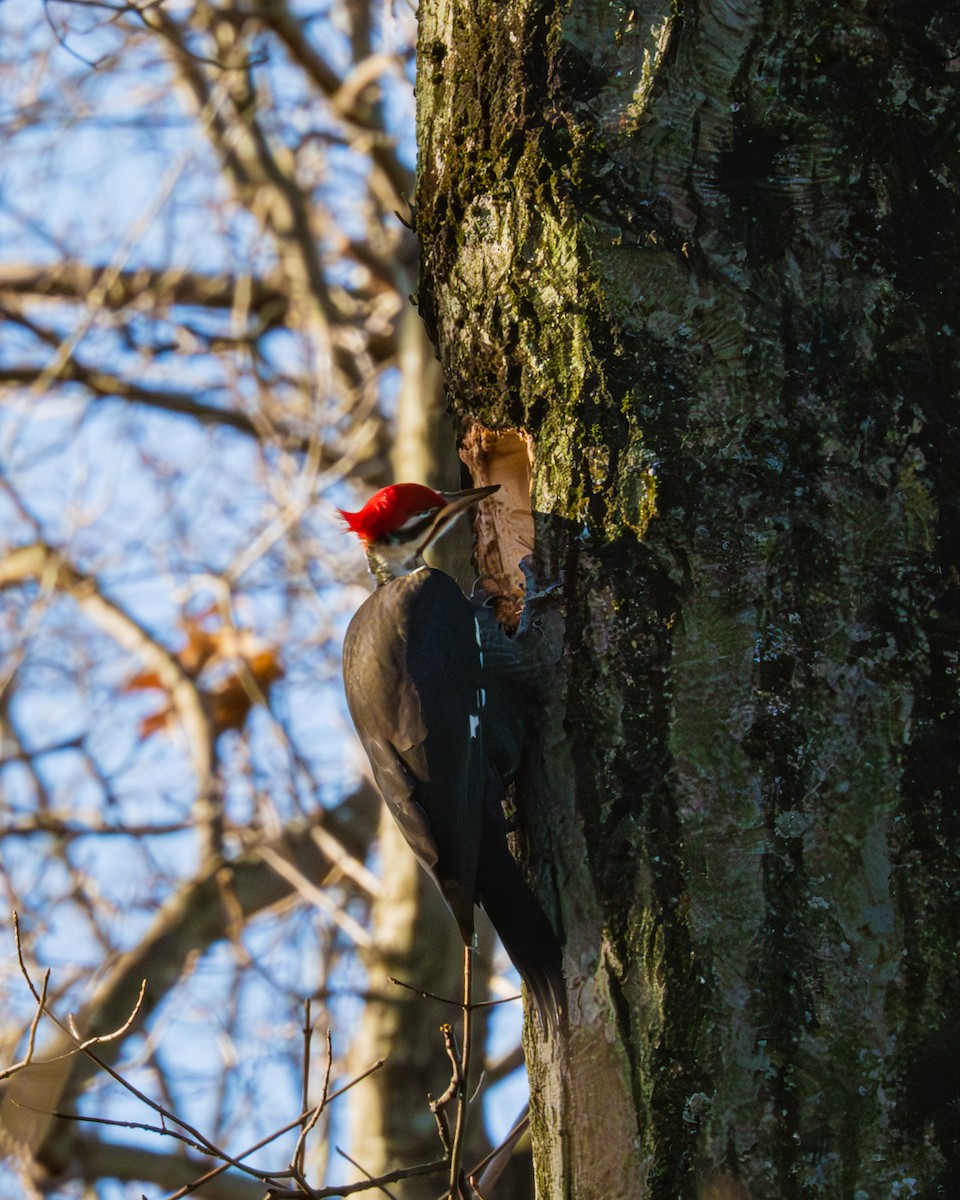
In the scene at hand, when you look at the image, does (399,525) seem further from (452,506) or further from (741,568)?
(741,568)

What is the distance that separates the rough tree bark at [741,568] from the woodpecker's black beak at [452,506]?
427 millimetres

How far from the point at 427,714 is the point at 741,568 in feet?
2.83

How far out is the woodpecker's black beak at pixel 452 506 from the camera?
278 cm

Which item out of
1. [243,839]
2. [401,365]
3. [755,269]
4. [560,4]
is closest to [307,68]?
[401,365]

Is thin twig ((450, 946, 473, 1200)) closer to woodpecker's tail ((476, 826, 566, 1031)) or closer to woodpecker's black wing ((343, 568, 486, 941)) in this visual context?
woodpecker's tail ((476, 826, 566, 1031))

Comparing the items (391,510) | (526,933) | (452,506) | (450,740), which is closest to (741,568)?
(526,933)

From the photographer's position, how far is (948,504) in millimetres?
1878

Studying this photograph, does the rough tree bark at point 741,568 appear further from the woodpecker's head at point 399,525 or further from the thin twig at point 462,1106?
the woodpecker's head at point 399,525

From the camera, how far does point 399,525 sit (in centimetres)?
323

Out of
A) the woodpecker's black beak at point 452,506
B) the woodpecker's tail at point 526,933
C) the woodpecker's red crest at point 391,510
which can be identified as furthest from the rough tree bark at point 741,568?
the woodpecker's red crest at point 391,510

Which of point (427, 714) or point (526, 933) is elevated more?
point (427, 714)

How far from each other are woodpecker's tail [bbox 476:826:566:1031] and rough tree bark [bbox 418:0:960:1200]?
4 centimetres

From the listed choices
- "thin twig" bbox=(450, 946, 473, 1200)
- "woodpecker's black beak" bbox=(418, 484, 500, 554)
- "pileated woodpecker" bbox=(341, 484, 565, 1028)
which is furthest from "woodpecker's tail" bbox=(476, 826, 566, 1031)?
"woodpecker's black beak" bbox=(418, 484, 500, 554)

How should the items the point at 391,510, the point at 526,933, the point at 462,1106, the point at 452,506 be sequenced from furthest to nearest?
the point at 391,510 → the point at 452,506 → the point at 526,933 → the point at 462,1106
